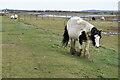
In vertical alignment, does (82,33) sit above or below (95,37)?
above

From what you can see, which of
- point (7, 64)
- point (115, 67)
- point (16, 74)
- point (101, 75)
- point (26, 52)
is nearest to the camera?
point (16, 74)

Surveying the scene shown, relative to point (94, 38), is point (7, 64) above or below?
below

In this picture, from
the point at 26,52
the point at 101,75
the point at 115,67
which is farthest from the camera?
the point at 26,52

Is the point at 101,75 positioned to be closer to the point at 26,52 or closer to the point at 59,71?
the point at 59,71

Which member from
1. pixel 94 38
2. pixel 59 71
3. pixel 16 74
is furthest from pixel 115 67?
pixel 16 74

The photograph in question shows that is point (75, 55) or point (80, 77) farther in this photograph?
point (75, 55)

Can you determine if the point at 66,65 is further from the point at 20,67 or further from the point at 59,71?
the point at 20,67

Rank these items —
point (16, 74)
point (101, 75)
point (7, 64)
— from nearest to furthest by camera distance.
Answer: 1. point (16, 74)
2. point (101, 75)
3. point (7, 64)

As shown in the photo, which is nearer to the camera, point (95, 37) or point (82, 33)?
point (95, 37)

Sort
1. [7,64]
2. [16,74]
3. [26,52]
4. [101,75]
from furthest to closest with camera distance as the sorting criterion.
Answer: [26,52] < [7,64] < [101,75] < [16,74]

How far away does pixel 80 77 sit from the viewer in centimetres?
717

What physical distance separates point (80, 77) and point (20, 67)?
7.36ft

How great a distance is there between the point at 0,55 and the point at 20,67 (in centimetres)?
217

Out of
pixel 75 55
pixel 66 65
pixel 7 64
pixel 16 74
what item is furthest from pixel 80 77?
pixel 75 55
